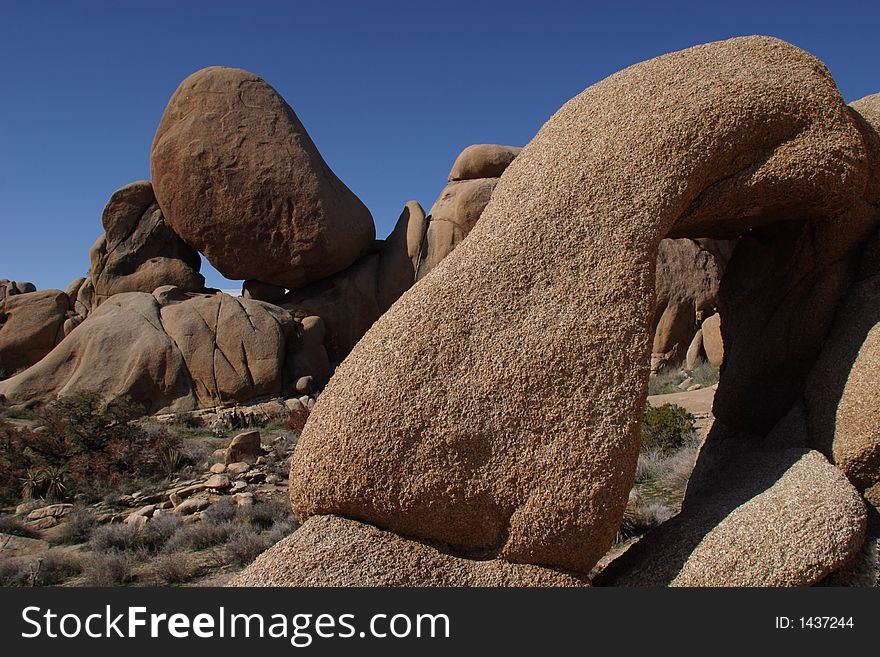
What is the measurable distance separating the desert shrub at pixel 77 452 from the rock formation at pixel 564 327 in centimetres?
574

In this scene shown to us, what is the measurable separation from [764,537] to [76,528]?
5.55 meters

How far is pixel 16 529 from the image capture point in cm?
601

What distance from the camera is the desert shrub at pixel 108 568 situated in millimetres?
4672

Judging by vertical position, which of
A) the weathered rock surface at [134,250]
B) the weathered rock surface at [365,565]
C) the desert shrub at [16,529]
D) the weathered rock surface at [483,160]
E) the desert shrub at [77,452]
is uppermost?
the weathered rock surface at [483,160]

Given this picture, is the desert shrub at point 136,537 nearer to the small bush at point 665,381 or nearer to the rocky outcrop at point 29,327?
the small bush at point 665,381

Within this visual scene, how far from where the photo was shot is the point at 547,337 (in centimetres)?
270

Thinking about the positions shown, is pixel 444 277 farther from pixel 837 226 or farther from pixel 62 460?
pixel 62 460

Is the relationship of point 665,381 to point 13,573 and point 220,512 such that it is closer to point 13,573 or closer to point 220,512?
point 220,512

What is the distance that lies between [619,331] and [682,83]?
4.10 ft

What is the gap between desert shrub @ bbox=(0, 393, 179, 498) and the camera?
7285 mm

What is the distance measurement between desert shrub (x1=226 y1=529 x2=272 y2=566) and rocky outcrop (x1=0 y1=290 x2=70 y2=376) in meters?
12.2

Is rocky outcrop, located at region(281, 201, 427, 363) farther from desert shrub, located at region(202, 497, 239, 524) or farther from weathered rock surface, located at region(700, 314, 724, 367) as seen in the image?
desert shrub, located at region(202, 497, 239, 524)

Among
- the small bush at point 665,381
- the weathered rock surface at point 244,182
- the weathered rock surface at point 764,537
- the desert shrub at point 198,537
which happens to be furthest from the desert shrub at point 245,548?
the weathered rock surface at point 244,182

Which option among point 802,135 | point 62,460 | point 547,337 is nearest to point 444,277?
point 547,337
